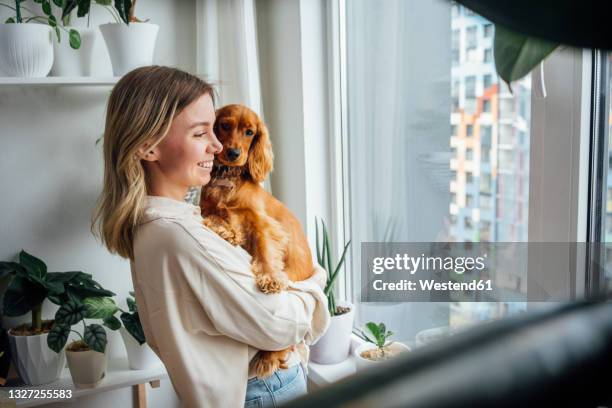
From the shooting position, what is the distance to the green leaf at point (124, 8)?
1779 mm

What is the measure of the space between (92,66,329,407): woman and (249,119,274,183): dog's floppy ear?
0.10m

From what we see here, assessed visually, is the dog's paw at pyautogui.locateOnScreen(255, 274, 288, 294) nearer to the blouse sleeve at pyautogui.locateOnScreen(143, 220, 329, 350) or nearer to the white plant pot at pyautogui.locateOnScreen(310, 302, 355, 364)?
the blouse sleeve at pyautogui.locateOnScreen(143, 220, 329, 350)

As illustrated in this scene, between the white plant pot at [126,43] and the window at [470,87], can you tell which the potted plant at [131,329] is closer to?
the white plant pot at [126,43]

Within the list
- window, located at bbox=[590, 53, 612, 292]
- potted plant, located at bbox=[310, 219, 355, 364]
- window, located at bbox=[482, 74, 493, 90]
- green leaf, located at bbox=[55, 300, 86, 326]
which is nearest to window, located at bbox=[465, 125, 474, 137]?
window, located at bbox=[482, 74, 493, 90]

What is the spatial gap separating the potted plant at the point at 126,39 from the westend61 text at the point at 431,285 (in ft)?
3.66

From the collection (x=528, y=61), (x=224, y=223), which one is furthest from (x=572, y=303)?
(x=224, y=223)

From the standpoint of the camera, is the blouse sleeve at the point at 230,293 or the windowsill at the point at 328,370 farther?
the windowsill at the point at 328,370

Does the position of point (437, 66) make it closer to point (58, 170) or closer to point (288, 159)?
point (288, 159)

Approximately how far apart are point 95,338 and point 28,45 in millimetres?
923

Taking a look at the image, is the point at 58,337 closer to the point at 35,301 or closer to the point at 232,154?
the point at 35,301

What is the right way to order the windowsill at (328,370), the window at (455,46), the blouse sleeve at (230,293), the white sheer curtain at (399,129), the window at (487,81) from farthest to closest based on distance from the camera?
the windowsill at (328,370), the white sheer curtain at (399,129), the window at (455,46), the window at (487,81), the blouse sleeve at (230,293)

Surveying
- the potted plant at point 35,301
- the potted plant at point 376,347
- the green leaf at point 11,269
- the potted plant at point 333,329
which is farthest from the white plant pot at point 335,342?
the green leaf at point 11,269

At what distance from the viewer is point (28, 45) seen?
1721 mm

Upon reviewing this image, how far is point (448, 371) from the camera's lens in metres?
0.07
